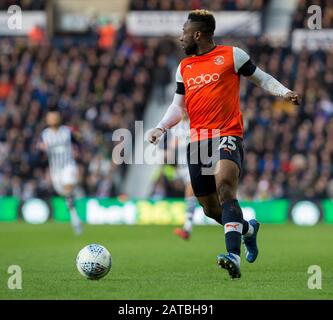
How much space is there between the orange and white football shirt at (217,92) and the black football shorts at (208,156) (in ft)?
0.25

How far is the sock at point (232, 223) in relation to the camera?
29.4 feet

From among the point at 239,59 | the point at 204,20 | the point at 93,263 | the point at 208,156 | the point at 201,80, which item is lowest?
the point at 93,263

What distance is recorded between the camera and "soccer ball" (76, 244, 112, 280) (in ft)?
30.7

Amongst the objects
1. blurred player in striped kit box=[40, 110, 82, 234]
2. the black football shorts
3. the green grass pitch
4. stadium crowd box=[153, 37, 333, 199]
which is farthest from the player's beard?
stadium crowd box=[153, 37, 333, 199]

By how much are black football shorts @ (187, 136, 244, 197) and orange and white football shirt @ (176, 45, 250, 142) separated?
0.08m

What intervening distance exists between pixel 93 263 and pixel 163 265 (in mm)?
2098

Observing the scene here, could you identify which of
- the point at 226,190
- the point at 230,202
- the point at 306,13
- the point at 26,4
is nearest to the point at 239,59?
the point at 226,190

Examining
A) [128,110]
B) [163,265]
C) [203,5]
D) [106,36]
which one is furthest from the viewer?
[203,5]

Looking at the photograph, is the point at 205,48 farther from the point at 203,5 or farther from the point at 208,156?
the point at 203,5

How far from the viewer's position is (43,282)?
9.41m

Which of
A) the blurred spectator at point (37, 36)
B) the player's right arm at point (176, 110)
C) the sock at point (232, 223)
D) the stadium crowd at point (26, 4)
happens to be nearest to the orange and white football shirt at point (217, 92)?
the player's right arm at point (176, 110)

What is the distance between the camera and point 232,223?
29.7 feet
